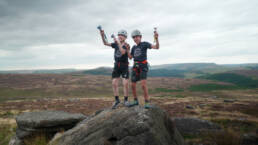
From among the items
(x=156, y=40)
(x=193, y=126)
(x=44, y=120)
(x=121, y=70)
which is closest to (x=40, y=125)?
(x=44, y=120)

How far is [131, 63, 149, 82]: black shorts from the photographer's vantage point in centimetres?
872

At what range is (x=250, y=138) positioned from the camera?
12.0 m

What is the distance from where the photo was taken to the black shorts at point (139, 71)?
872cm

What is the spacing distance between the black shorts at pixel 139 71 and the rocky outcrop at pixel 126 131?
4.74 ft

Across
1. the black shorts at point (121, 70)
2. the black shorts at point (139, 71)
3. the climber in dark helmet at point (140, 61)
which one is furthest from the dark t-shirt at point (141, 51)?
the black shorts at point (121, 70)

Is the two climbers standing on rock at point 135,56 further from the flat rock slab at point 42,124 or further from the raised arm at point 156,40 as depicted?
the flat rock slab at point 42,124

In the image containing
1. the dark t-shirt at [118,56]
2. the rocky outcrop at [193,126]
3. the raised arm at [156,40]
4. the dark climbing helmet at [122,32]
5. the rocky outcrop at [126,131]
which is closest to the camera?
the rocky outcrop at [126,131]

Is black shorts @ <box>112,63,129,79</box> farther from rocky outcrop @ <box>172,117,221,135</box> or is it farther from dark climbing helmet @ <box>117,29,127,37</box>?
rocky outcrop @ <box>172,117,221,135</box>

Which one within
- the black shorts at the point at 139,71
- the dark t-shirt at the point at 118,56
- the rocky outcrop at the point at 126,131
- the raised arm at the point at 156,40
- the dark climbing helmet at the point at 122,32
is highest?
the dark climbing helmet at the point at 122,32

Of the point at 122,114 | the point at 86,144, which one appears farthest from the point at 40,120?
the point at 122,114

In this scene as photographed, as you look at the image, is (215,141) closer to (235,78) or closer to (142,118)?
(142,118)

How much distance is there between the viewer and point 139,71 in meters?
8.87

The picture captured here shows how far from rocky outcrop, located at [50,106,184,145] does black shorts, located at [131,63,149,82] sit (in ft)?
4.74

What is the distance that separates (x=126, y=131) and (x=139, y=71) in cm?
298
